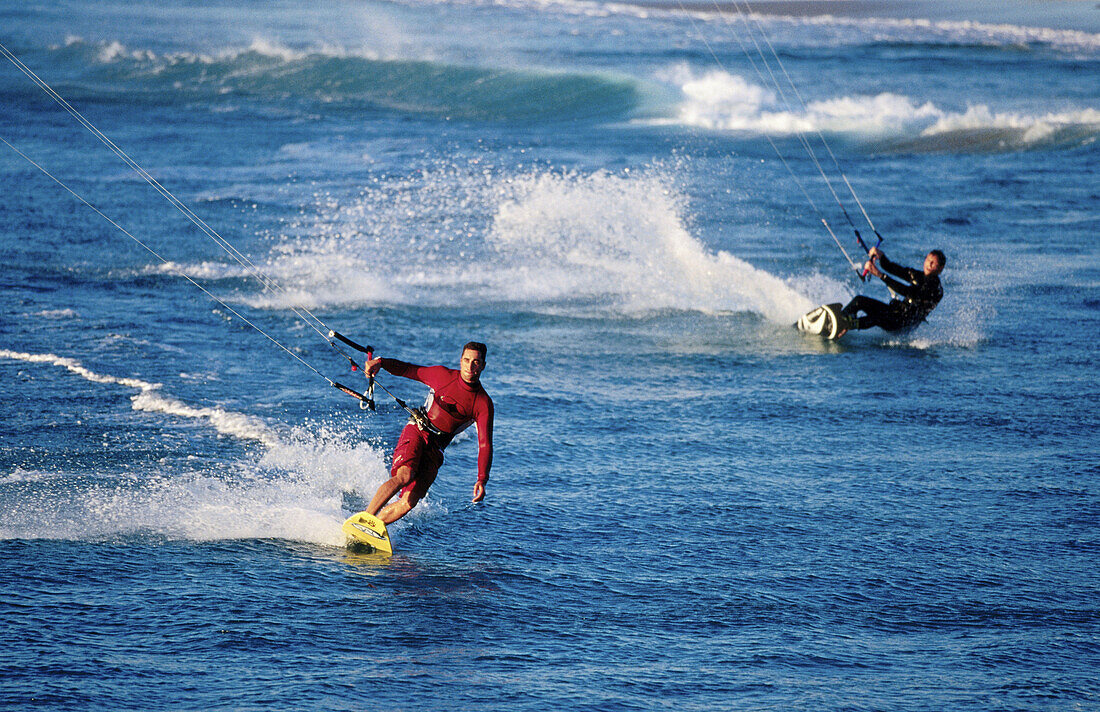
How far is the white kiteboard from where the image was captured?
42.2 feet

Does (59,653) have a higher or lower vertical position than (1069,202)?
lower

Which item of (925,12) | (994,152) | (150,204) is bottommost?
(150,204)

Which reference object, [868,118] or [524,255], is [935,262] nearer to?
[524,255]

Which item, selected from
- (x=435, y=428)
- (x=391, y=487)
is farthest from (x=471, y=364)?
(x=391, y=487)

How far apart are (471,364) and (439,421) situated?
0.50 meters

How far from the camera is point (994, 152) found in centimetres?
2481

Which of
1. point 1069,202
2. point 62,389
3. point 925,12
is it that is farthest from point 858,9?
point 62,389

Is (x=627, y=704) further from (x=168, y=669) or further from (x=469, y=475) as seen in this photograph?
(x=469, y=475)

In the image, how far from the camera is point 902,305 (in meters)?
13.1

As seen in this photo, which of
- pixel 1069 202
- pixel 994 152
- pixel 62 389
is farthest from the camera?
pixel 994 152

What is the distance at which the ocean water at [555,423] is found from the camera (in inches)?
252

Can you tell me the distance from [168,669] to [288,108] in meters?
23.6

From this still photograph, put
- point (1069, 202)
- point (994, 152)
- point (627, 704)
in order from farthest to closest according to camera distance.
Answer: point (994, 152)
point (1069, 202)
point (627, 704)

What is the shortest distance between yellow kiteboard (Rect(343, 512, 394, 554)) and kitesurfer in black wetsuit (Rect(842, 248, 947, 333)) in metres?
7.04
